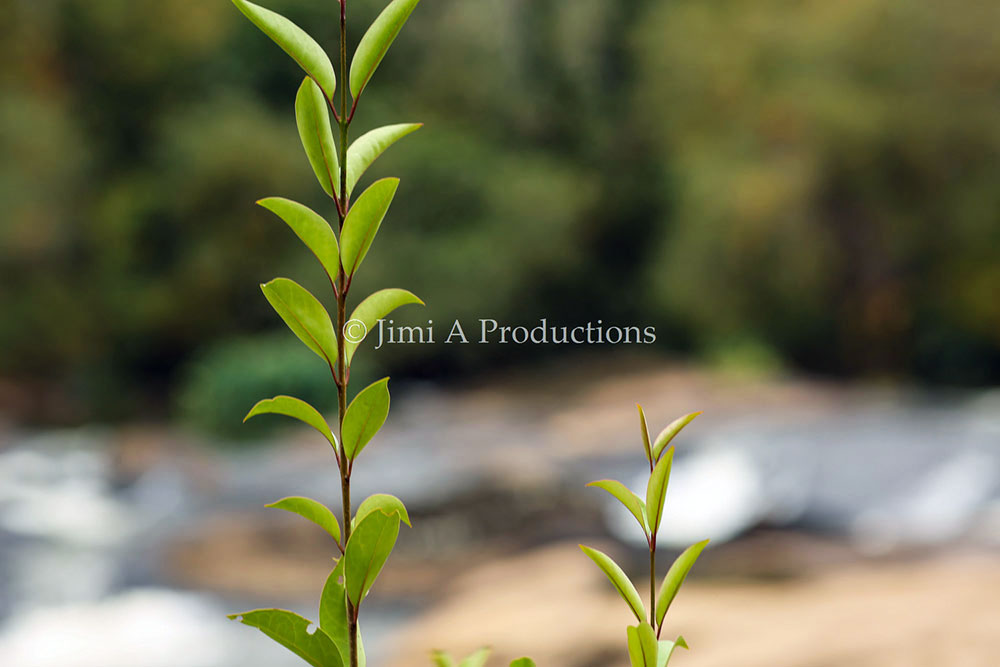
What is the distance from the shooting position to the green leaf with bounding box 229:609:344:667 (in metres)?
0.30

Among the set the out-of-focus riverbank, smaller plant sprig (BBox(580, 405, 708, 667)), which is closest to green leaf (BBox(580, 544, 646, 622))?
smaller plant sprig (BBox(580, 405, 708, 667))

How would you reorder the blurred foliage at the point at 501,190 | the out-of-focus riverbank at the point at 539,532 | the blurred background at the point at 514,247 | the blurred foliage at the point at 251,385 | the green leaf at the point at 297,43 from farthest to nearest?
the blurred foliage at the point at 501,190 → the blurred foliage at the point at 251,385 → the blurred background at the point at 514,247 → the out-of-focus riverbank at the point at 539,532 → the green leaf at the point at 297,43

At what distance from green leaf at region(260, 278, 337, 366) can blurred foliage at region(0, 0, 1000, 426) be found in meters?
3.69

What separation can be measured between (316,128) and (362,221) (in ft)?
0.11

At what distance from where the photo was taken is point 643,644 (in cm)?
32

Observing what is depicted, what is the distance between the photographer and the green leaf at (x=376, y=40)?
0.29 m

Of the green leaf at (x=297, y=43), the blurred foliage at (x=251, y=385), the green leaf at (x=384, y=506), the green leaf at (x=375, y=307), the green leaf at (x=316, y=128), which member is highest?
the blurred foliage at (x=251, y=385)

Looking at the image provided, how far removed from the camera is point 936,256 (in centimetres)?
419

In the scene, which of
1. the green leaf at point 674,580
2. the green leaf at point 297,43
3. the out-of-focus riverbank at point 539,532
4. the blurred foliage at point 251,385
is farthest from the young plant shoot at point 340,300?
the blurred foliage at point 251,385

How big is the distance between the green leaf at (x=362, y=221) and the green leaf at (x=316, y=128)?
15 mm

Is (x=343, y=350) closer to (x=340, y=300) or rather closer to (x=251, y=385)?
(x=340, y=300)

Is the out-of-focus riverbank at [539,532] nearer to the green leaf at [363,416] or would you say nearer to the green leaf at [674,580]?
the green leaf at [674,580]

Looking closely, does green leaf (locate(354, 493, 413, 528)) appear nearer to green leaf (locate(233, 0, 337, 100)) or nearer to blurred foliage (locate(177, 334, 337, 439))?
green leaf (locate(233, 0, 337, 100))

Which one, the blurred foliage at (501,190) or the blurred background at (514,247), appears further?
the blurred foliage at (501,190)
